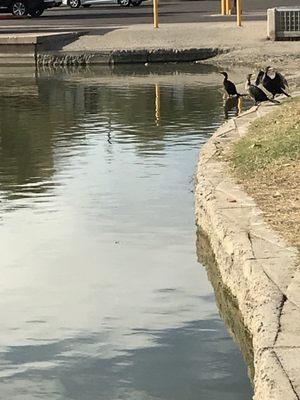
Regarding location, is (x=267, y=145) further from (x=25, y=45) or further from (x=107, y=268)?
(x=25, y=45)

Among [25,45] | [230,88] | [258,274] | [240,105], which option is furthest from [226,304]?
[25,45]

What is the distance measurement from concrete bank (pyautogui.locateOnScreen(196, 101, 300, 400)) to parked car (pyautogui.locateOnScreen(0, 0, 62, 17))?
3648cm

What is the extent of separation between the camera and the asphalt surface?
38875 mm

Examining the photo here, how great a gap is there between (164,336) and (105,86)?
1656cm

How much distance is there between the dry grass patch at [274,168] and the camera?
938 cm

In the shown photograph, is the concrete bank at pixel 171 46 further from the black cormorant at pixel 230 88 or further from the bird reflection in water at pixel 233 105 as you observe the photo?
the black cormorant at pixel 230 88

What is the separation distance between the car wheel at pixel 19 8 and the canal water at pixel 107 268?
94.7ft

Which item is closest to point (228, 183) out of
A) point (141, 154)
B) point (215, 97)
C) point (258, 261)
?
point (258, 261)

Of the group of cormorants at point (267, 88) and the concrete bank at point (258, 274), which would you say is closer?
the concrete bank at point (258, 274)

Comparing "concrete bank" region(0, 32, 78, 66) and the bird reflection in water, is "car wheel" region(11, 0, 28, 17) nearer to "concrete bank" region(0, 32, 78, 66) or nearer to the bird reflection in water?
"concrete bank" region(0, 32, 78, 66)

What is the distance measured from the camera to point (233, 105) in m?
20.3

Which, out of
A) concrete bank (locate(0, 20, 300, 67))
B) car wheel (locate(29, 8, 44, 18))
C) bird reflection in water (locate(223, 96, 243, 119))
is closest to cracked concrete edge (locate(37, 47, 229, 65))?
concrete bank (locate(0, 20, 300, 67))

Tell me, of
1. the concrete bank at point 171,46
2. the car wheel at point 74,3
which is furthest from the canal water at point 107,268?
the car wheel at point 74,3

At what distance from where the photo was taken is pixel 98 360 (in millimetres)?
7859
